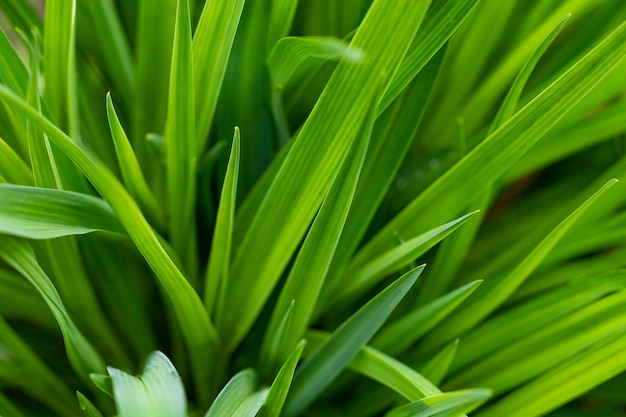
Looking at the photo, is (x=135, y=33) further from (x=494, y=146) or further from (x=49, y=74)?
(x=494, y=146)

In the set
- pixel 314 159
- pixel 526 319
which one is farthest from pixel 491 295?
pixel 314 159

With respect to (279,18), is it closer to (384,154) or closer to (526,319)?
(384,154)

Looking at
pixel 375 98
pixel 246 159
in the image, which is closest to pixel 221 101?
pixel 246 159

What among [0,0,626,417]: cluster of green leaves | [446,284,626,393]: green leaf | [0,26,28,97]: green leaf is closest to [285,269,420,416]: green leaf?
[0,0,626,417]: cluster of green leaves

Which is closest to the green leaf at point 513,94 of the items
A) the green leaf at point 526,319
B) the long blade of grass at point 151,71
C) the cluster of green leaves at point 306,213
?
the cluster of green leaves at point 306,213

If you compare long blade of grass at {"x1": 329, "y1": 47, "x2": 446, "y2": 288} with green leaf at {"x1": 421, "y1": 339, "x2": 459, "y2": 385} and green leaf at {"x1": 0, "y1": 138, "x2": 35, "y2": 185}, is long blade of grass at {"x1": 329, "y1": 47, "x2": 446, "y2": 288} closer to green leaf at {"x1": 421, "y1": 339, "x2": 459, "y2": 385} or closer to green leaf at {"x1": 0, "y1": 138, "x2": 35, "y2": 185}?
green leaf at {"x1": 421, "y1": 339, "x2": 459, "y2": 385}

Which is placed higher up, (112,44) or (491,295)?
(112,44)
